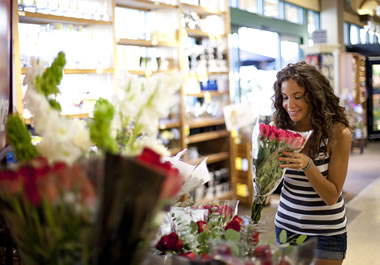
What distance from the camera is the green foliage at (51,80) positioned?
103 centimetres

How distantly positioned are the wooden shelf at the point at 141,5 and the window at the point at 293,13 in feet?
17.8

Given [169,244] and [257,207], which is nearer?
[169,244]

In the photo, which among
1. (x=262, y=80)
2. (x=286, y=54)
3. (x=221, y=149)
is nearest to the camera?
(x=221, y=149)

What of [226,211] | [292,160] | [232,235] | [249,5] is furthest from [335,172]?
[249,5]

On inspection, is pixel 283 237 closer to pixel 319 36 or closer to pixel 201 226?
pixel 201 226

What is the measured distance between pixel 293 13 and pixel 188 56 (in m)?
5.44

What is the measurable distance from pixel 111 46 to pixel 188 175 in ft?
11.8

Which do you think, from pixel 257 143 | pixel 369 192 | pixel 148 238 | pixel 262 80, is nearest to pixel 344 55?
pixel 262 80

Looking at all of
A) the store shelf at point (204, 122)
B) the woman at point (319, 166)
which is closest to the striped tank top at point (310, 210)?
the woman at point (319, 166)

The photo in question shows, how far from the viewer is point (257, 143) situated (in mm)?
1740

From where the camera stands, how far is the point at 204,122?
6258 mm

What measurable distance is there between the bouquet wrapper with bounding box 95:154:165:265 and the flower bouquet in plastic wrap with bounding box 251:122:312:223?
37.0 inches

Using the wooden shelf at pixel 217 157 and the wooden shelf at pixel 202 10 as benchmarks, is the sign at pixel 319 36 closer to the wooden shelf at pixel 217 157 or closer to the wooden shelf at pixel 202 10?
the wooden shelf at pixel 202 10

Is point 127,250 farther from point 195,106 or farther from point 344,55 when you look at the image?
point 344,55
